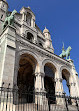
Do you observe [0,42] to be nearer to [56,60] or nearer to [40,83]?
[40,83]

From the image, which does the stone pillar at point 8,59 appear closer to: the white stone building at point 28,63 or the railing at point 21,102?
the white stone building at point 28,63

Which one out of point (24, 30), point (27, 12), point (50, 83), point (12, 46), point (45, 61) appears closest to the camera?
point (12, 46)

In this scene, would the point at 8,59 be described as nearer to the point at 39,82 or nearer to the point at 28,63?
the point at 39,82

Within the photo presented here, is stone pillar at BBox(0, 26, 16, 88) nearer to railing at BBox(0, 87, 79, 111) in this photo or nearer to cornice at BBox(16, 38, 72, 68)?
railing at BBox(0, 87, 79, 111)

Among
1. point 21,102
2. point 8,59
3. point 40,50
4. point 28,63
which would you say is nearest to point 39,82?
point 40,50

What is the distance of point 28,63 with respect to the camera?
56.1 feet

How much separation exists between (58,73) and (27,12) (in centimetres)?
1812

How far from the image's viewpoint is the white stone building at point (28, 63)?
10266 millimetres

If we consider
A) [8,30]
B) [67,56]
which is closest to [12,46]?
[8,30]

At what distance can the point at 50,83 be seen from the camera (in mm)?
20297

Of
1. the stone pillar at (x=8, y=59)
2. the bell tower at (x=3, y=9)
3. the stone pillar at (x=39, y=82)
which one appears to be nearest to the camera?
the stone pillar at (x=8, y=59)

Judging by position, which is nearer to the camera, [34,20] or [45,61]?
[45,61]

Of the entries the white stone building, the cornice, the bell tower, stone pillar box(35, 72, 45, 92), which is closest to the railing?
the white stone building

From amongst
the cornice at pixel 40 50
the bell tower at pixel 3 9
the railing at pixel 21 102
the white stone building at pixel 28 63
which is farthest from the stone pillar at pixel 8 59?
the bell tower at pixel 3 9
